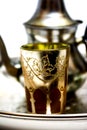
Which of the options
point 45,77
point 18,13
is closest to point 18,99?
point 45,77

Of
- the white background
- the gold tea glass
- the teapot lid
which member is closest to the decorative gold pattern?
the gold tea glass

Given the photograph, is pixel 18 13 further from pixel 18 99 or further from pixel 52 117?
pixel 52 117

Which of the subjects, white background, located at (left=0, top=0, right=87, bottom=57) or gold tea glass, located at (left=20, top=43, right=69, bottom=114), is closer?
gold tea glass, located at (left=20, top=43, right=69, bottom=114)

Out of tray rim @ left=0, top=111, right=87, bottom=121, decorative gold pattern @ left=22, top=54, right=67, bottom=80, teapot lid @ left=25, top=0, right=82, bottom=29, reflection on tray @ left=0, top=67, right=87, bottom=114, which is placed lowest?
reflection on tray @ left=0, top=67, right=87, bottom=114

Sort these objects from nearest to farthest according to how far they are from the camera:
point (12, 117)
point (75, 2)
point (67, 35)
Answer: point (12, 117), point (67, 35), point (75, 2)

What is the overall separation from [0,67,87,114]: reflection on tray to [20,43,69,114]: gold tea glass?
31mm

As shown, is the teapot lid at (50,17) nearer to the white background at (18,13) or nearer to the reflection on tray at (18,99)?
the reflection on tray at (18,99)

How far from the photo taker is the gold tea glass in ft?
1.15

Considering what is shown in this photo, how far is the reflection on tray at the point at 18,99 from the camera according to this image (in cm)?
40

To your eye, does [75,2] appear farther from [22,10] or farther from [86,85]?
[86,85]

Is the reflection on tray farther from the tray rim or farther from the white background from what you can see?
the white background

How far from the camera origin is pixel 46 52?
1.14 feet

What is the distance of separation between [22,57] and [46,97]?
6 cm

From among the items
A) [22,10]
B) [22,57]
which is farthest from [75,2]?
[22,57]
